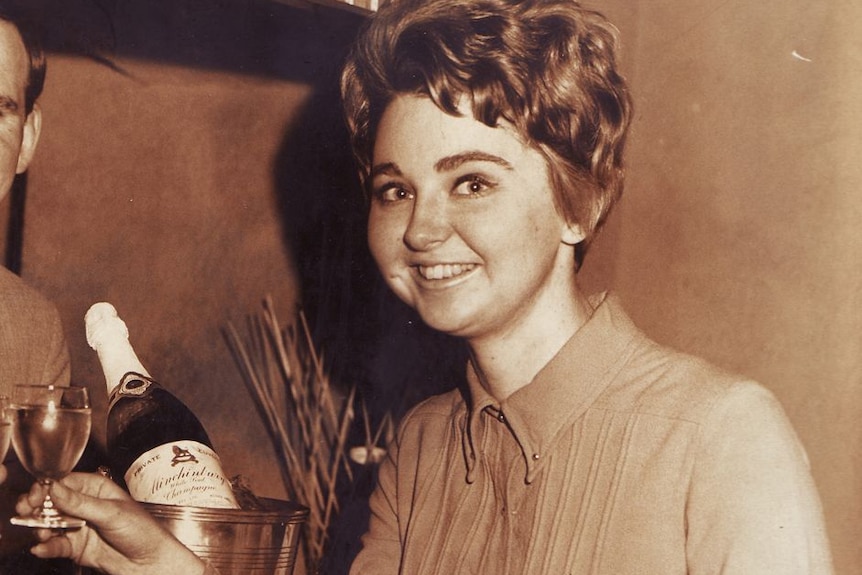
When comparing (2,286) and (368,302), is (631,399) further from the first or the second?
(368,302)

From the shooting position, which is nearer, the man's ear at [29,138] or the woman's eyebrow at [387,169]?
the woman's eyebrow at [387,169]

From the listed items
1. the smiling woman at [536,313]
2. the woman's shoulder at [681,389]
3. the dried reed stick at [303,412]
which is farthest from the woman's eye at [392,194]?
the dried reed stick at [303,412]

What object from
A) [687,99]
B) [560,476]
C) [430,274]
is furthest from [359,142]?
[687,99]

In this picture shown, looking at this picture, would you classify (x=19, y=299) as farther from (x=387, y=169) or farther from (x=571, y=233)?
(x=571, y=233)

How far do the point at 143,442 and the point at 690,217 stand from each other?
3.23 ft

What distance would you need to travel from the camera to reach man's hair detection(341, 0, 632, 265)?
1193 millimetres

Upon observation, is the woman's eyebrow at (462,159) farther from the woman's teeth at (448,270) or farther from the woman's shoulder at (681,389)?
the woman's shoulder at (681,389)

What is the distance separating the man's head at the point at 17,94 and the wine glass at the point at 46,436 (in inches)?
18.3

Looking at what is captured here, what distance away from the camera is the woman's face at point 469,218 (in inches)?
46.6

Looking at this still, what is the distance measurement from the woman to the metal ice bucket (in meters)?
0.19

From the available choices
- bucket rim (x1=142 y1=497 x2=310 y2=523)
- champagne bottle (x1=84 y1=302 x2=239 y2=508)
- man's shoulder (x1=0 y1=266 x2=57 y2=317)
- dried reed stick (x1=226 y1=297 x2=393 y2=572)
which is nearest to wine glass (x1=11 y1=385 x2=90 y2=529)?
bucket rim (x1=142 y1=497 x2=310 y2=523)

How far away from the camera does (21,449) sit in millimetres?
999

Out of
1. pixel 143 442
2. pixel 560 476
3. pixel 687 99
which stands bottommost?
pixel 143 442

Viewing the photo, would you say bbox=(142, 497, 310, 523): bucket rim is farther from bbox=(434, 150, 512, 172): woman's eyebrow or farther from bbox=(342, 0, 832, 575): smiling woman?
bbox=(434, 150, 512, 172): woman's eyebrow
